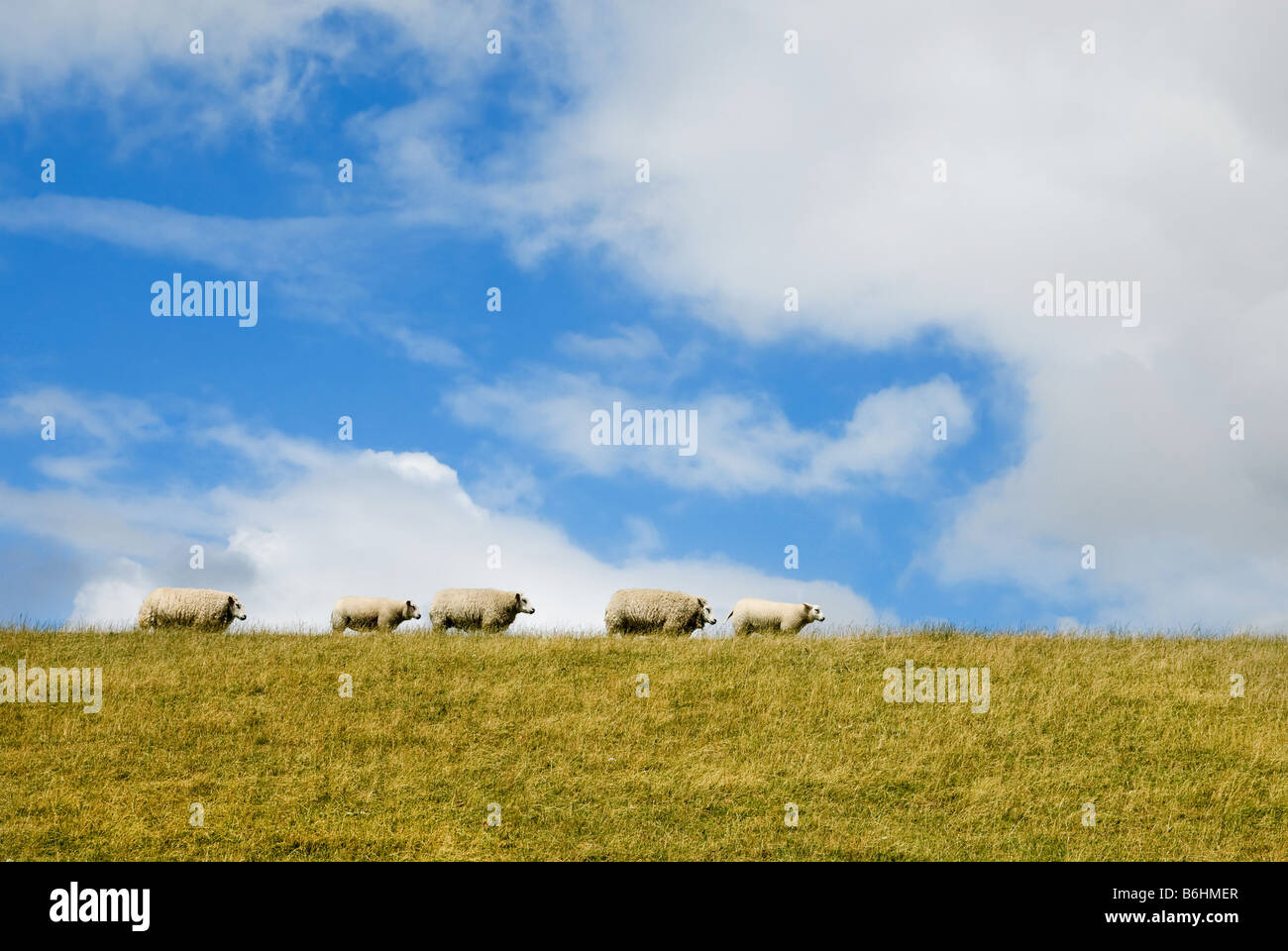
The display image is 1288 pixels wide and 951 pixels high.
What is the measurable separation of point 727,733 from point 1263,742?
11510mm

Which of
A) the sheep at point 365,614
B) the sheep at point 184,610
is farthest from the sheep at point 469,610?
the sheep at point 184,610

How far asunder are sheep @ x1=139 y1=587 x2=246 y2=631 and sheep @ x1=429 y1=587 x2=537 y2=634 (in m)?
6.13

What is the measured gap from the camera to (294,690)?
80.5ft

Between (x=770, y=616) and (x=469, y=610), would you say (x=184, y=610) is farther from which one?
(x=770, y=616)

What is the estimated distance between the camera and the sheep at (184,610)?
31828 mm

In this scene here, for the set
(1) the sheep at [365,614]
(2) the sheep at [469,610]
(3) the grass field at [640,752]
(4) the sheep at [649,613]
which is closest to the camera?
(3) the grass field at [640,752]

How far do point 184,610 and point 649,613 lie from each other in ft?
47.5

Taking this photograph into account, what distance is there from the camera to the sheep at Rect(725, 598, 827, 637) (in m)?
32.4

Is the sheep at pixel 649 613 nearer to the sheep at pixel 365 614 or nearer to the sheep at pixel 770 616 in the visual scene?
the sheep at pixel 770 616

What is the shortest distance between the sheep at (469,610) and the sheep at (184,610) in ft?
20.1

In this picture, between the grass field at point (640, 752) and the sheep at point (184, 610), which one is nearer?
the grass field at point (640, 752)

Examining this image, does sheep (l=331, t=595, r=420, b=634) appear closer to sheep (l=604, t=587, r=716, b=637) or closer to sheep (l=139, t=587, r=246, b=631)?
sheep (l=139, t=587, r=246, b=631)

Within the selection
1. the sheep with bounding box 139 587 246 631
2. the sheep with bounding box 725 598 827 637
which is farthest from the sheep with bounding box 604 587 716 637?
the sheep with bounding box 139 587 246 631
